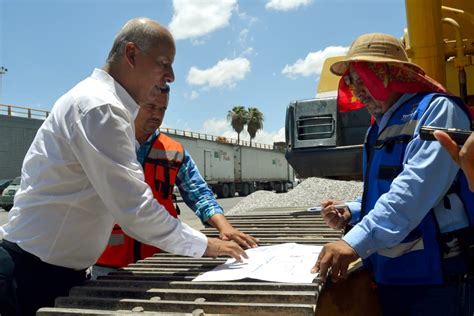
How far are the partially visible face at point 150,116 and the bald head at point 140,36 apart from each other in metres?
1.07

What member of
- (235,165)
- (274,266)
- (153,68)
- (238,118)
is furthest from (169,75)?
(238,118)

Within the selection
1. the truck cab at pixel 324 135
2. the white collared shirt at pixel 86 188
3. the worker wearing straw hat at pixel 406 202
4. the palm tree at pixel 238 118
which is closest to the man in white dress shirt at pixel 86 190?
the white collared shirt at pixel 86 188

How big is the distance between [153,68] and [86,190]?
601mm

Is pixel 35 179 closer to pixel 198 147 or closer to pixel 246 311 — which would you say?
pixel 246 311

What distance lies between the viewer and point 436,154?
1972mm

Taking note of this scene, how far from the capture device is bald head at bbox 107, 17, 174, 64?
83.4 inches

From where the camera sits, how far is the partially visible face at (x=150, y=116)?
3258 mm

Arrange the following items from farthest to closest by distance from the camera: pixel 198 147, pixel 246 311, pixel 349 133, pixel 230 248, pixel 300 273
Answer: pixel 198 147, pixel 349 133, pixel 230 248, pixel 300 273, pixel 246 311

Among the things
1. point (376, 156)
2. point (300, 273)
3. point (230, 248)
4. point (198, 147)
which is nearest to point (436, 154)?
point (376, 156)

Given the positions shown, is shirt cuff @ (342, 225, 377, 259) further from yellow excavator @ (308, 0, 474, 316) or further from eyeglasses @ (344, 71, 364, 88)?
eyeglasses @ (344, 71, 364, 88)

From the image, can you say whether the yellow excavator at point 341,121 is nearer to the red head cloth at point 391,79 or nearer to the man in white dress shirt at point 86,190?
the red head cloth at point 391,79

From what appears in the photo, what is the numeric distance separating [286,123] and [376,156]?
136 inches

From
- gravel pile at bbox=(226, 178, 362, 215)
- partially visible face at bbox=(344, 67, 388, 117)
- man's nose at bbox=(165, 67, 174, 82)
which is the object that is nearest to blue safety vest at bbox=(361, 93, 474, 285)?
partially visible face at bbox=(344, 67, 388, 117)

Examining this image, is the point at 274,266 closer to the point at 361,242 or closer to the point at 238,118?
the point at 361,242
